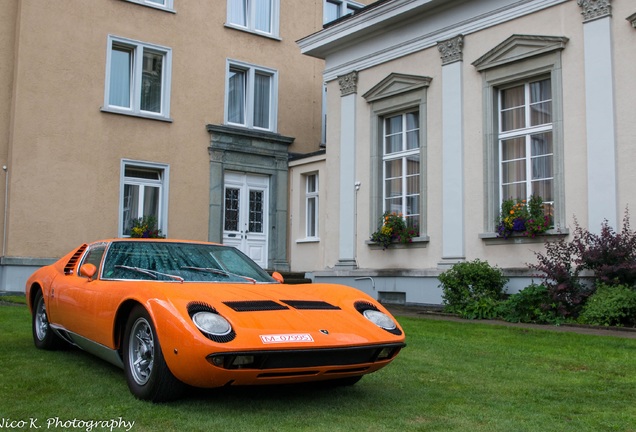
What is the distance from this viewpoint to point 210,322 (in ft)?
13.8

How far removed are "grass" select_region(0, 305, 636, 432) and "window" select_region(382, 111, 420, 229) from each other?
283 inches

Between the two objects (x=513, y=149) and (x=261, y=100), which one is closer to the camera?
(x=513, y=149)

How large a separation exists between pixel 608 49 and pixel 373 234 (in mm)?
5972

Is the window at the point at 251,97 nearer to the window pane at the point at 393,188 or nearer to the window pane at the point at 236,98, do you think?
the window pane at the point at 236,98

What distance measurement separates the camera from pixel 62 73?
627 inches

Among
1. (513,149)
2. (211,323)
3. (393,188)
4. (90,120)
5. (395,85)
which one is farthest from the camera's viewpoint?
(90,120)

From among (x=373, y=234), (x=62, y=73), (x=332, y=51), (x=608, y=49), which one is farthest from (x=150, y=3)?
(x=608, y=49)

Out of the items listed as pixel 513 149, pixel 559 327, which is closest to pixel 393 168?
pixel 513 149

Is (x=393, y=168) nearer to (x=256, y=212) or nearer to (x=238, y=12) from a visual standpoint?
(x=256, y=212)

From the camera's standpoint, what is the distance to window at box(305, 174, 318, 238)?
18906 millimetres

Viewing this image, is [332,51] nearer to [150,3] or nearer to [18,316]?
[150,3]

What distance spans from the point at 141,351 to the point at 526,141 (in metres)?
9.41

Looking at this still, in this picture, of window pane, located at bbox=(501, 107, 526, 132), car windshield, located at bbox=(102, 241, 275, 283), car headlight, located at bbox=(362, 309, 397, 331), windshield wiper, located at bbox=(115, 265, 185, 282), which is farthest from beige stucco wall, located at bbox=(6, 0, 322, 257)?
car headlight, located at bbox=(362, 309, 397, 331)

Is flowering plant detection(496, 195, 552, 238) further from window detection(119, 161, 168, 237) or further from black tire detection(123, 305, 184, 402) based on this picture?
window detection(119, 161, 168, 237)
